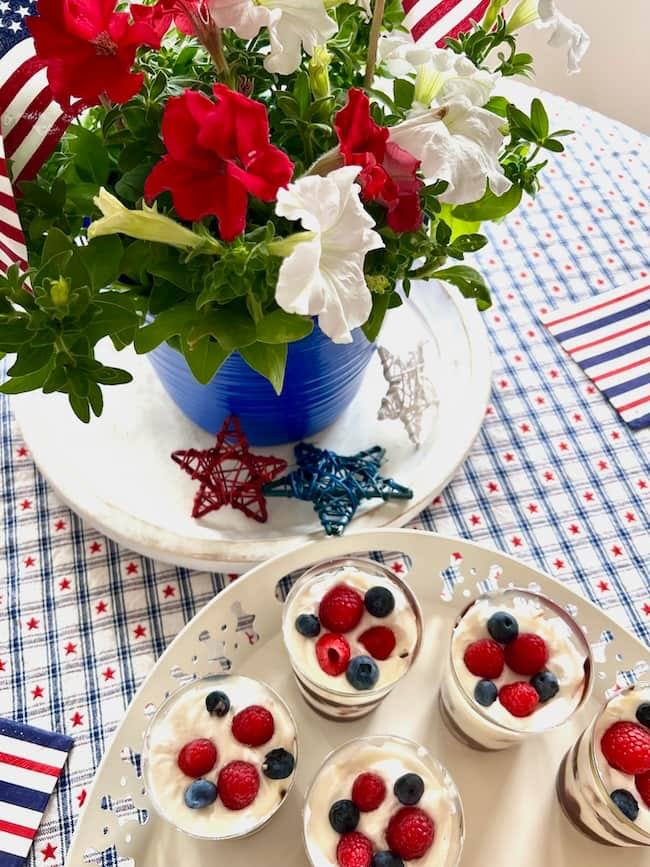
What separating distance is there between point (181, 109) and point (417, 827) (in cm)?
54

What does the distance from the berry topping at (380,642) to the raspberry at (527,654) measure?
0.11 metres

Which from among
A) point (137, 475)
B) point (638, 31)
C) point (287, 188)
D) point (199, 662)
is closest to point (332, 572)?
point (199, 662)

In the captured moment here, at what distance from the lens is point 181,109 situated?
1.45ft

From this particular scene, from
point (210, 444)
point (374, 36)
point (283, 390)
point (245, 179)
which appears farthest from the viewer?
point (210, 444)

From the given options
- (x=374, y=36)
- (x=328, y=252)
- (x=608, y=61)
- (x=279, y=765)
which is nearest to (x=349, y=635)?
(x=279, y=765)

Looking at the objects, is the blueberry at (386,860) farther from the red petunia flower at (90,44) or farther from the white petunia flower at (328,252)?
the red petunia flower at (90,44)

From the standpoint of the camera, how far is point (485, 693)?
66 cm

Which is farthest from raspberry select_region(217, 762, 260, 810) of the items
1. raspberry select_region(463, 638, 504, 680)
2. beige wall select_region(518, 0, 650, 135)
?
beige wall select_region(518, 0, 650, 135)

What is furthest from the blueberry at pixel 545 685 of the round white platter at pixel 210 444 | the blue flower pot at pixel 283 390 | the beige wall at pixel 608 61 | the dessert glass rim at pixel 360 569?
the beige wall at pixel 608 61

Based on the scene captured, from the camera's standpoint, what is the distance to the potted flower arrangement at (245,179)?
448 mm

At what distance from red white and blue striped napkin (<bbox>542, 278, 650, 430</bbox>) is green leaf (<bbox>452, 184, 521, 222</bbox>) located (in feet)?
1.22

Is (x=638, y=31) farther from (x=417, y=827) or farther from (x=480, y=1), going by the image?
(x=417, y=827)

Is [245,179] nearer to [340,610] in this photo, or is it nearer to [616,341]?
[340,610]

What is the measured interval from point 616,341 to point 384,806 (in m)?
0.65
